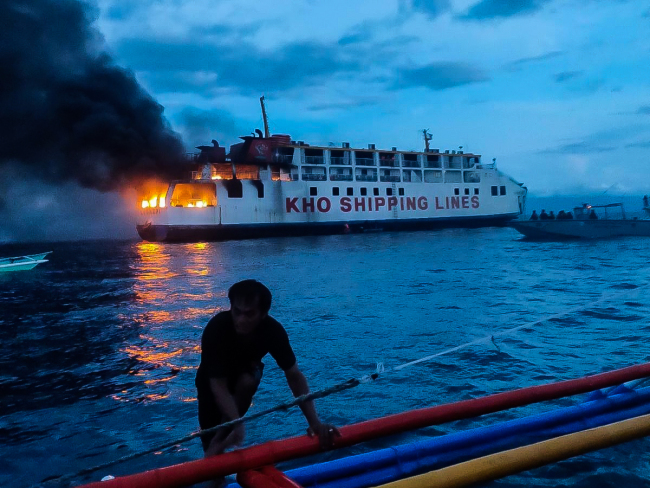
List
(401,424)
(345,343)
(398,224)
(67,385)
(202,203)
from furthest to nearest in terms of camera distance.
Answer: (398,224)
(202,203)
(345,343)
(67,385)
(401,424)

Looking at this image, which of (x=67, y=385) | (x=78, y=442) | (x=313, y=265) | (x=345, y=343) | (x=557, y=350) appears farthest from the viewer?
(x=313, y=265)

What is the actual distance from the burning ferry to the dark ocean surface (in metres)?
21.7

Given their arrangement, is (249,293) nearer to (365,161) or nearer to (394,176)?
(365,161)

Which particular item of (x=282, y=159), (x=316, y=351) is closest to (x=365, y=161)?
(x=282, y=159)

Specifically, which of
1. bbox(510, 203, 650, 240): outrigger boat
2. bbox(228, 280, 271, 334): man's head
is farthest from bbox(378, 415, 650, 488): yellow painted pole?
bbox(510, 203, 650, 240): outrigger boat

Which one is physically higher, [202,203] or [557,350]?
[202,203]

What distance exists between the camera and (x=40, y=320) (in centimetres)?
1064

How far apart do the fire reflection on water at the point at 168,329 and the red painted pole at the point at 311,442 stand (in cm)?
347

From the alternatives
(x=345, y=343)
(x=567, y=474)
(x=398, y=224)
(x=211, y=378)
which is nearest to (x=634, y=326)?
(x=345, y=343)

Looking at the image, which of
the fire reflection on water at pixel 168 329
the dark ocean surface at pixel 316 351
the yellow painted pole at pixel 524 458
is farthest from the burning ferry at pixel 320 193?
the yellow painted pole at pixel 524 458

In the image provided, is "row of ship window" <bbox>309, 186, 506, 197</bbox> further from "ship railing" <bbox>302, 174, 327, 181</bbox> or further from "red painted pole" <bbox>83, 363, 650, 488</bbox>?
"red painted pole" <bbox>83, 363, 650, 488</bbox>

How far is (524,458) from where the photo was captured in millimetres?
2559

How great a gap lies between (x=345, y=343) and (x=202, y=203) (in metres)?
33.1

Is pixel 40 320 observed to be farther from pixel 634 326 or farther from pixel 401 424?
pixel 634 326
